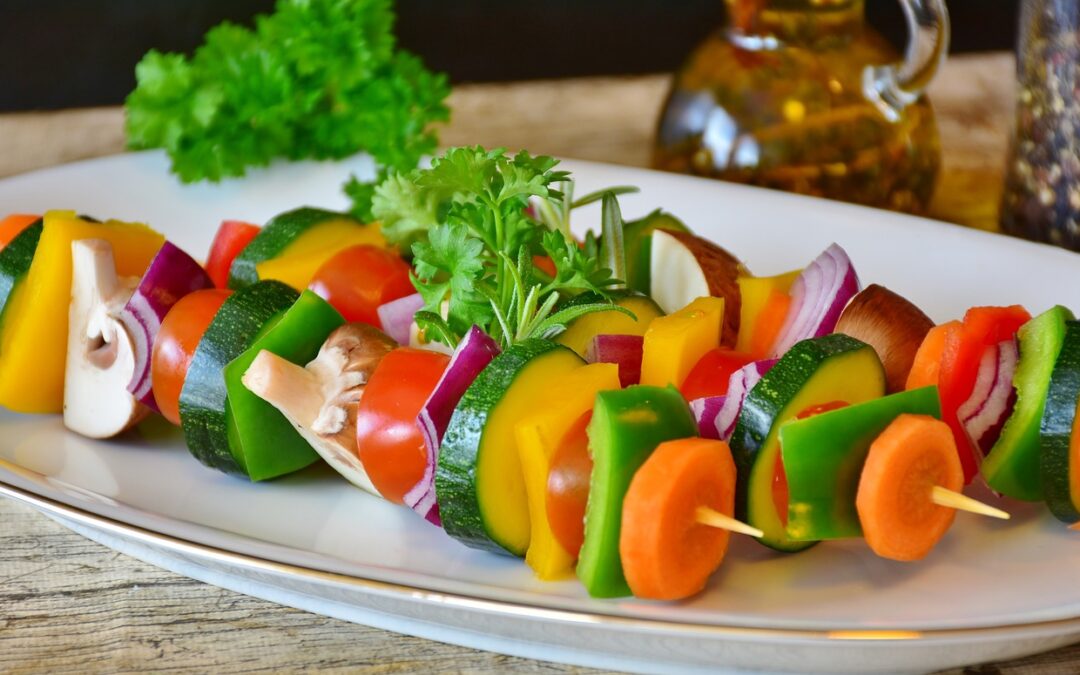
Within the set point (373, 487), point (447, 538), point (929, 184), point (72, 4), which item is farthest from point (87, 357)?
point (72, 4)

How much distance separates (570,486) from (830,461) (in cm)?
34

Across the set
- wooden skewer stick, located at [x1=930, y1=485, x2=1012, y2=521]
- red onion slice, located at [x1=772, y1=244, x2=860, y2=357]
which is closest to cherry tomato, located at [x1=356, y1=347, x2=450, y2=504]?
red onion slice, located at [x1=772, y1=244, x2=860, y2=357]

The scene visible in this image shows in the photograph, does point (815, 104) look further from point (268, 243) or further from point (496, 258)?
point (268, 243)

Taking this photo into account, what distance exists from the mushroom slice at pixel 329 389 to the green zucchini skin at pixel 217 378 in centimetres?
9

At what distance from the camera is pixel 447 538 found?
1885mm

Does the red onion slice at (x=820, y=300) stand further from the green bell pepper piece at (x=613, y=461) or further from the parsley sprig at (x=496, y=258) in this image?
the green bell pepper piece at (x=613, y=461)

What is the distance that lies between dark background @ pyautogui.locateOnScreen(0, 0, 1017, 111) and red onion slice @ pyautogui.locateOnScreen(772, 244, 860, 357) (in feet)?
12.7

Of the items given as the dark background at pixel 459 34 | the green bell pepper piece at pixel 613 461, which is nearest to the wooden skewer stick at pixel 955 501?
the green bell pepper piece at pixel 613 461

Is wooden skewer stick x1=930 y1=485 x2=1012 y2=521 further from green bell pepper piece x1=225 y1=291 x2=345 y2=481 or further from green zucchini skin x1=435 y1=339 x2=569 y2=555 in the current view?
green bell pepper piece x1=225 y1=291 x2=345 y2=481

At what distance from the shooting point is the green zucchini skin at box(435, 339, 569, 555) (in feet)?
5.60

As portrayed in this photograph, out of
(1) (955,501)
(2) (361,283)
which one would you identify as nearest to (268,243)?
(2) (361,283)

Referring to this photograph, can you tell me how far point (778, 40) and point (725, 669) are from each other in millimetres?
1821

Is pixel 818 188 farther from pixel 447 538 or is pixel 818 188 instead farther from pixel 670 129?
pixel 447 538

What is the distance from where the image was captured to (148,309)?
7.14ft
